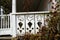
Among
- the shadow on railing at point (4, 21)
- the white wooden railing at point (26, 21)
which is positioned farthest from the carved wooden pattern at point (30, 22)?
the shadow on railing at point (4, 21)

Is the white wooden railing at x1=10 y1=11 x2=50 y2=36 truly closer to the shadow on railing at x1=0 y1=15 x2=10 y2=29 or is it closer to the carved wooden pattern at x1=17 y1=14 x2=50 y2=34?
the carved wooden pattern at x1=17 y1=14 x2=50 y2=34

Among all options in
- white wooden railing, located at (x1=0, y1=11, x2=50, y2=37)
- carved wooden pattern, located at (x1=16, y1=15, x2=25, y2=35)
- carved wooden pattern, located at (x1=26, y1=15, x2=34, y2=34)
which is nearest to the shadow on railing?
white wooden railing, located at (x1=0, y1=11, x2=50, y2=37)

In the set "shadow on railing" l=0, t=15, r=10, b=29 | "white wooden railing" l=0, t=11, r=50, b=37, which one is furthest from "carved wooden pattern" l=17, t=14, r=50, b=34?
"shadow on railing" l=0, t=15, r=10, b=29

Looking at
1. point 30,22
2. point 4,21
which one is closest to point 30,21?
point 30,22

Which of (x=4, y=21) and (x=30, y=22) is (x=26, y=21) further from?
(x=4, y=21)

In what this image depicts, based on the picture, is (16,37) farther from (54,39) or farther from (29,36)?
(54,39)

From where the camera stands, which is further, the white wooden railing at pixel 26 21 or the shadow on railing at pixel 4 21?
the shadow on railing at pixel 4 21

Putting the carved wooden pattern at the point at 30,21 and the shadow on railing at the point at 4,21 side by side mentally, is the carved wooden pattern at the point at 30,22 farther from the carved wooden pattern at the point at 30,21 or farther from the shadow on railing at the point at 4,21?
the shadow on railing at the point at 4,21

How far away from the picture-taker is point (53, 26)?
873cm

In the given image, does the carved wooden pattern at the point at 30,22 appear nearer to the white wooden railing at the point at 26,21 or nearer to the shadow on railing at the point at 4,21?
the white wooden railing at the point at 26,21

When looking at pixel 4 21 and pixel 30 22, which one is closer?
pixel 30 22

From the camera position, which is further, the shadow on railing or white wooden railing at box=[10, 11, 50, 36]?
the shadow on railing

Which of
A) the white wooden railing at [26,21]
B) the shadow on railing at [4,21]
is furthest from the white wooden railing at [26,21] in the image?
the shadow on railing at [4,21]

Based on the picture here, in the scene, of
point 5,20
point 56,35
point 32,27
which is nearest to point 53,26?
point 56,35
